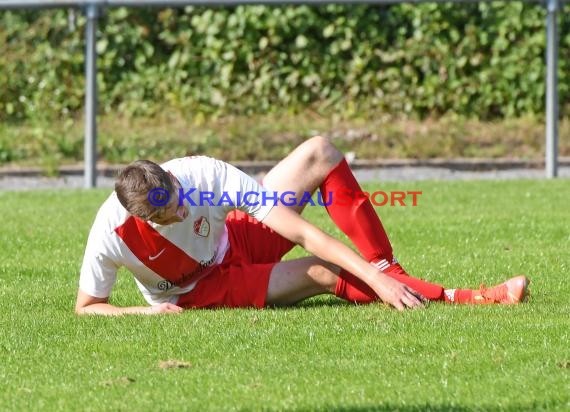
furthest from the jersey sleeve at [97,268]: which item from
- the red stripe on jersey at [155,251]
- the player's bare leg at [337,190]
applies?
the player's bare leg at [337,190]

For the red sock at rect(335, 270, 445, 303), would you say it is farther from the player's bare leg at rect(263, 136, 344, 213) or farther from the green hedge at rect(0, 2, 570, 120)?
the green hedge at rect(0, 2, 570, 120)

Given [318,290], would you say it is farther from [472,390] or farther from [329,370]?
[472,390]

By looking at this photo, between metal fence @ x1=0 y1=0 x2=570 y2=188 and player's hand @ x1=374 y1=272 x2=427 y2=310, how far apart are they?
20.0 ft

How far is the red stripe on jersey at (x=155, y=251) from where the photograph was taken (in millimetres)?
6207

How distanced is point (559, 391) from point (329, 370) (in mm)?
909

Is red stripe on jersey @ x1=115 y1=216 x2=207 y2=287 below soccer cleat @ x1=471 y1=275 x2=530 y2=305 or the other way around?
the other way around

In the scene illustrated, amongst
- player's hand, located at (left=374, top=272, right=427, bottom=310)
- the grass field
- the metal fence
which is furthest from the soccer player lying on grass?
the metal fence

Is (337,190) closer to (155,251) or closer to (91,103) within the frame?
(155,251)

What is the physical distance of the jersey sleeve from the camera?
6242mm

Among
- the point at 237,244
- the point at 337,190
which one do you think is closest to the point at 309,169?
the point at 337,190

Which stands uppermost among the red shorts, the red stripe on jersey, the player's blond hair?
the player's blond hair

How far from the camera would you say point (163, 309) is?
6.44m

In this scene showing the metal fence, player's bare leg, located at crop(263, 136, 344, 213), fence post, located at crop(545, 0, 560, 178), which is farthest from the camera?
fence post, located at crop(545, 0, 560, 178)

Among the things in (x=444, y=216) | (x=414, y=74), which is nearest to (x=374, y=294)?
(x=444, y=216)
